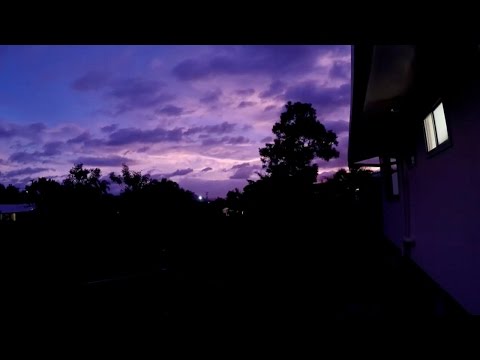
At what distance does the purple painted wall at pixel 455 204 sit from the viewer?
3.49 m

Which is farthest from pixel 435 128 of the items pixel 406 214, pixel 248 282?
pixel 248 282

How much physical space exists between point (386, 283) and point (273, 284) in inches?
87.2

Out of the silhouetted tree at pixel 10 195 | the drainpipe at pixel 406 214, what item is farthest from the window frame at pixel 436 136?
the silhouetted tree at pixel 10 195

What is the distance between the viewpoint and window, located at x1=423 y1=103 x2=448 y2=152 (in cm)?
455

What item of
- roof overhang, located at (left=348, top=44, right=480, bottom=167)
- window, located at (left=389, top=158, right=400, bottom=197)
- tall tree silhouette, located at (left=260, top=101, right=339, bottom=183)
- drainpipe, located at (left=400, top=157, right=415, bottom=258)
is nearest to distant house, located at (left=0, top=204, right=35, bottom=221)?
tall tree silhouette, located at (left=260, top=101, right=339, bottom=183)

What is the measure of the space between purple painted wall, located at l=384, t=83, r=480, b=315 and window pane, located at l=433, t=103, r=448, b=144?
0.23 metres

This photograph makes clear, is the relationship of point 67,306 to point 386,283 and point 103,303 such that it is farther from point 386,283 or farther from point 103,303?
point 386,283

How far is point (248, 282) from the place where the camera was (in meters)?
4.66

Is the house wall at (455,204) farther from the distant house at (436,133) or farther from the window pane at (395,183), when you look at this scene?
the window pane at (395,183)

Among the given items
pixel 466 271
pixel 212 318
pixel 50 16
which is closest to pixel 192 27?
pixel 50 16

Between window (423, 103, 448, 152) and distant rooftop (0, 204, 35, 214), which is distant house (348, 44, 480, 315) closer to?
window (423, 103, 448, 152)

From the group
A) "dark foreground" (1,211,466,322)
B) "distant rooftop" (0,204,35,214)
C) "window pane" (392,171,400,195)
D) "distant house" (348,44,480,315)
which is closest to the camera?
"distant house" (348,44,480,315)

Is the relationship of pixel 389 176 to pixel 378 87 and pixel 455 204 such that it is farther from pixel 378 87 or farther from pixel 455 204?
pixel 378 87

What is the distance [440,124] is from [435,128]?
0.25 meters
